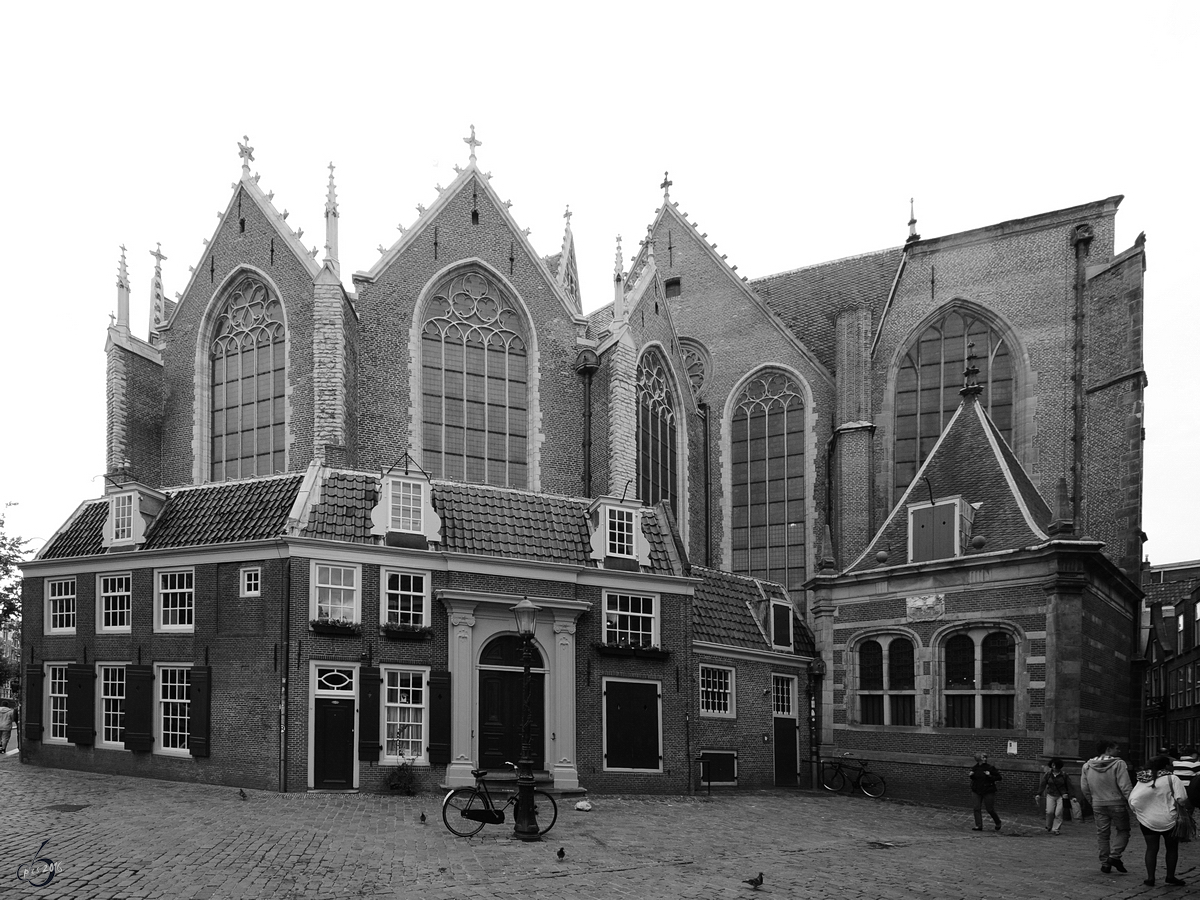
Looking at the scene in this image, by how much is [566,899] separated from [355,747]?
9.36 metres

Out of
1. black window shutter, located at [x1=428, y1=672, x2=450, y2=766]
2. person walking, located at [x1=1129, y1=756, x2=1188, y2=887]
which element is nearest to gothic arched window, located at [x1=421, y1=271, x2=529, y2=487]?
black window shutter, located at [x1=428, y1=672, x2=450, y2=766]

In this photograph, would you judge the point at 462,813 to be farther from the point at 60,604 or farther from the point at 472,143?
the point at 472,143

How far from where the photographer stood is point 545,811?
18531 mm

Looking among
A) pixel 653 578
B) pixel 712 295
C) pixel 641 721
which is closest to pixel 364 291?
pixel 653 578

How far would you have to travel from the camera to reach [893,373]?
3522cm

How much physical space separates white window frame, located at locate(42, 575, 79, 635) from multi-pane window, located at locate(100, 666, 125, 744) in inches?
60.9

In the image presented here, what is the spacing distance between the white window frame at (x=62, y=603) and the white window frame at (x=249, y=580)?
4.83 metres

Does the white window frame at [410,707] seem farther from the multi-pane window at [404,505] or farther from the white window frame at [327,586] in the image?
the multi-pane window at [404,505]

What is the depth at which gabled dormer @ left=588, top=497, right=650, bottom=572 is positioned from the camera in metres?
22.8

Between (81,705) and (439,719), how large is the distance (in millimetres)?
7600

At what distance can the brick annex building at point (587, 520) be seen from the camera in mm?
20422

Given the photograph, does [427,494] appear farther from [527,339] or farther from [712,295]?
[712,295]

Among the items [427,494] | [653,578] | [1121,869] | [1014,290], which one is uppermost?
[1014,290]

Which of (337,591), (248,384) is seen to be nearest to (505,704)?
(337,591)
